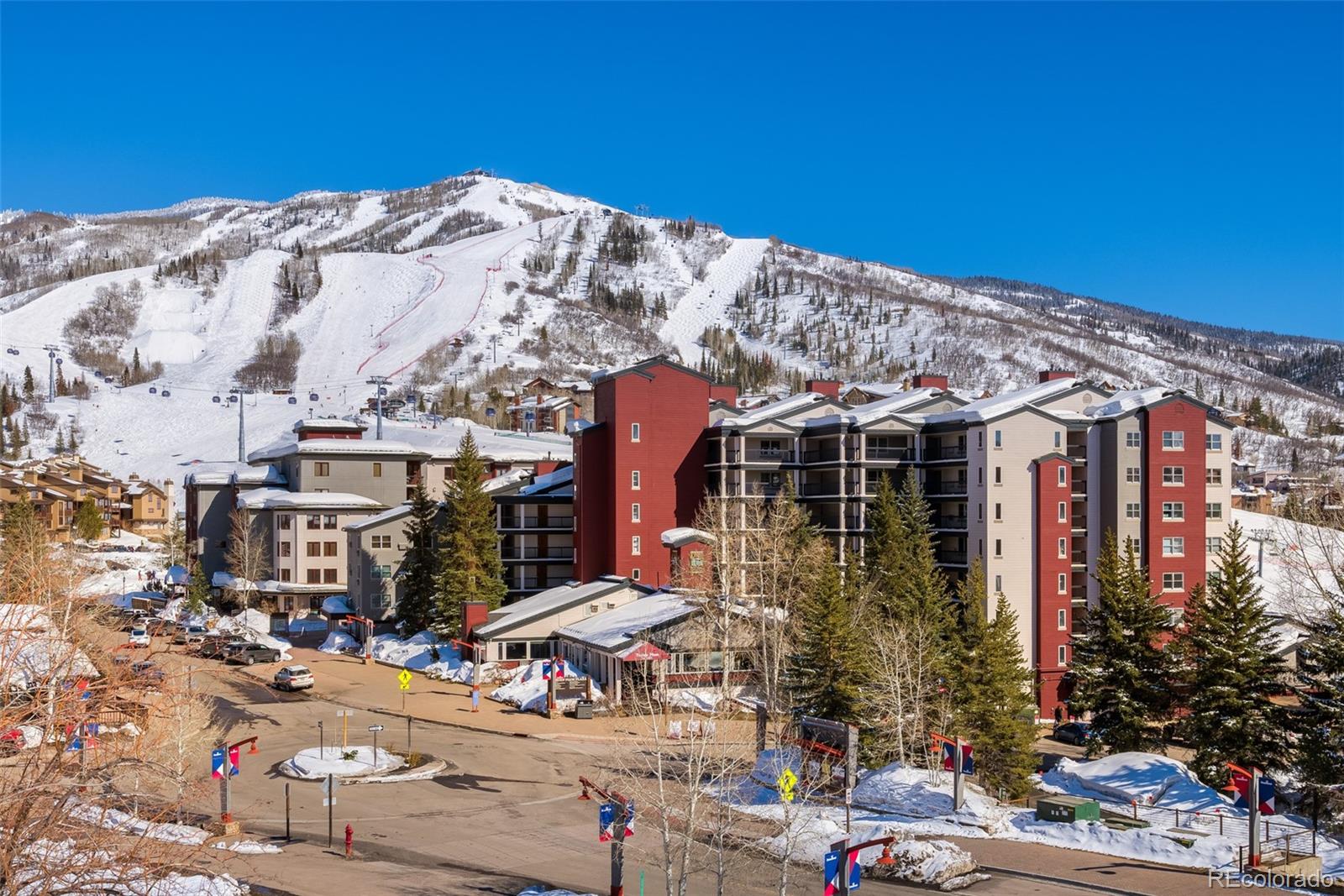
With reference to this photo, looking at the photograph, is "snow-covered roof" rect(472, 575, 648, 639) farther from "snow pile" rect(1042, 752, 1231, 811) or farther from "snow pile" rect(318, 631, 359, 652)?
"snow pile" rect(1042, 752, 1231, 811)

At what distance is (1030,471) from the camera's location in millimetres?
62375

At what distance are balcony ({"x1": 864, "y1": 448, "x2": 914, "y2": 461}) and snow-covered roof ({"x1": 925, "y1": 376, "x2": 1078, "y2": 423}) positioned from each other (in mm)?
2178

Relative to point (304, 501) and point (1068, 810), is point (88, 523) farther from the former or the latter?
point (1068, 810)

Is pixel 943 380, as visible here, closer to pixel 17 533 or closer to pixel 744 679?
pixel 744 679

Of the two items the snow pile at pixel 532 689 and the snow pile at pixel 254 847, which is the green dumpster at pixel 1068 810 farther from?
the snow pile at pixel 532 689

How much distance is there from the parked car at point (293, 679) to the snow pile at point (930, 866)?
119 feet

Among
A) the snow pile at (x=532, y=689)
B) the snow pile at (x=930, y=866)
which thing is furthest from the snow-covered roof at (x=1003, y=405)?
the snow pile at (x=930, y=866)

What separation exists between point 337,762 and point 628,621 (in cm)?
2000

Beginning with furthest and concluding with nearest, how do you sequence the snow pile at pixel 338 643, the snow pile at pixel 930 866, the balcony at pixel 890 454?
1. the snow pile at pixel 338 643
2. the balcony at pixel 890 454
3. the snow pile at pixel 930 866

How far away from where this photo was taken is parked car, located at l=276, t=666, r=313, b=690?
2224 inches

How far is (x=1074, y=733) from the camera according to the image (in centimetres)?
5381

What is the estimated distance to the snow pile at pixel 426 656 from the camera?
61.1m

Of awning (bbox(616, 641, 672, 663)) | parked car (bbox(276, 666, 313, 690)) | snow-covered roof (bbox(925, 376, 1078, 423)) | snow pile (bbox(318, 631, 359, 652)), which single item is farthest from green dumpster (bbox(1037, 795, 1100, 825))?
snow pile (bbox(318, 631, 359, 652))

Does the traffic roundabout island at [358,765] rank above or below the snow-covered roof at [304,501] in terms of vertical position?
below
